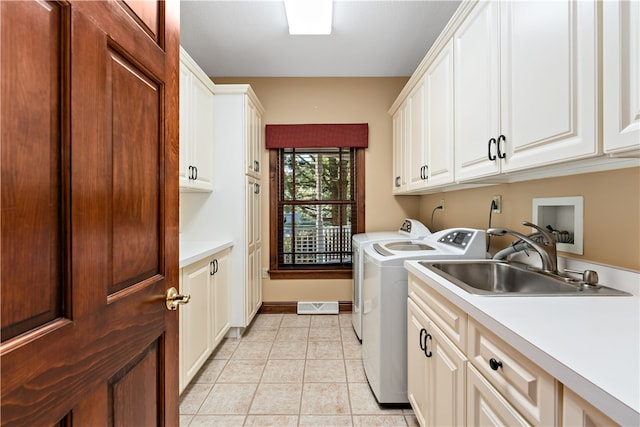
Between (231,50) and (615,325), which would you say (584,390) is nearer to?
(615,325)

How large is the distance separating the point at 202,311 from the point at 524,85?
84.0 inches

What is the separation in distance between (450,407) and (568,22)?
1.34 m

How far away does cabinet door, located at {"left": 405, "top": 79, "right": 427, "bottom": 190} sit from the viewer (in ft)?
7.46

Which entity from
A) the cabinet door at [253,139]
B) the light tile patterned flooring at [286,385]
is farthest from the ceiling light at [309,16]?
the light tile patterned flooring at [286,385]

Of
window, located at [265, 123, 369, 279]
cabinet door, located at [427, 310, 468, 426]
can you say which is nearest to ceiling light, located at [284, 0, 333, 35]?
window, located at [265, 123, 369, 279]

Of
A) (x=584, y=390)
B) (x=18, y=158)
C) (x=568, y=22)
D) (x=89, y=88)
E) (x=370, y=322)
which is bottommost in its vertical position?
(x=370, y=322)

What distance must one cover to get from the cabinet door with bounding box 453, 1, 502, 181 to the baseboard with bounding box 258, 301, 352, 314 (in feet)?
6.88

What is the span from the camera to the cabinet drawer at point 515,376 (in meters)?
0.64

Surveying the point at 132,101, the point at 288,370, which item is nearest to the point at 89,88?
the point at 132,101

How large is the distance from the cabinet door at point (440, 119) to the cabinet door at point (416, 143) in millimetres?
87

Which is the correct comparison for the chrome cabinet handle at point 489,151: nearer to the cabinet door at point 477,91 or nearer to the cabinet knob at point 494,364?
the cabinet door at point 477,91

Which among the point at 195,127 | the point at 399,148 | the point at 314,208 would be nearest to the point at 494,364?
the point at 195,127

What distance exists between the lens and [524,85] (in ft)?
3.74

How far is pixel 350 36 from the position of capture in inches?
101
